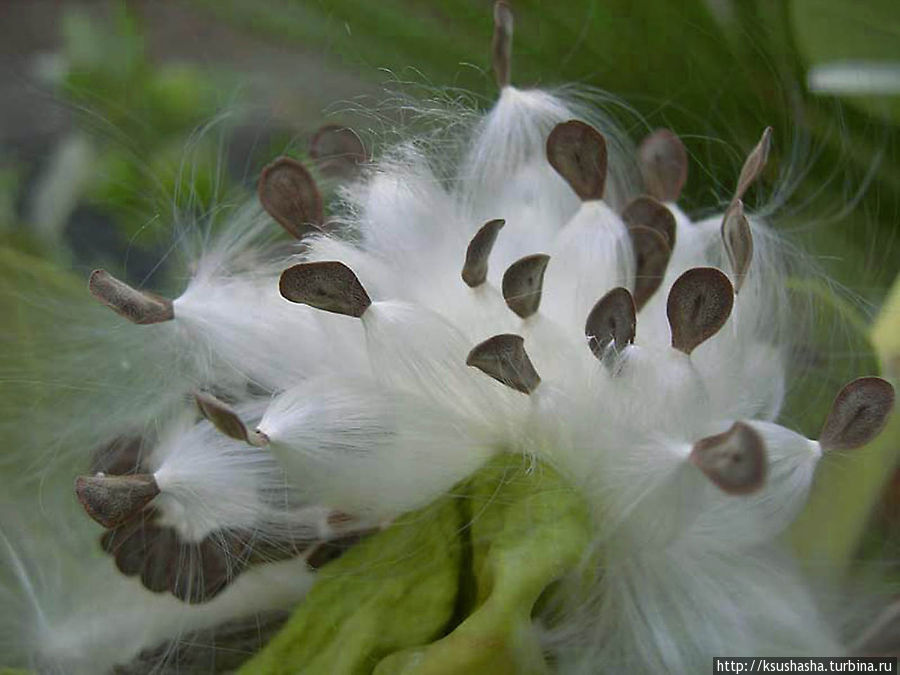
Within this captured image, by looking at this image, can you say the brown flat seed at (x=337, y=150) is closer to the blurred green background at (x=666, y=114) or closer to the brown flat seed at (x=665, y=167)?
the blurred green background at (x=666, y=114)

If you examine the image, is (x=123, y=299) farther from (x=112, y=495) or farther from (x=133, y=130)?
(x=133, y=130)

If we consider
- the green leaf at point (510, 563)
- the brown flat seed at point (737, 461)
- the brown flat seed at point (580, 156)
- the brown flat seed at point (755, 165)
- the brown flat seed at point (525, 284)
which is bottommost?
the green leaf at point (510, 563)

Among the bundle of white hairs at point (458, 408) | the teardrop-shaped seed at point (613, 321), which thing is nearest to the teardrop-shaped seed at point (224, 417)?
the bundle of white hairs at point (458, 408)

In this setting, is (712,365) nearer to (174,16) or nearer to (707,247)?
(707,247)

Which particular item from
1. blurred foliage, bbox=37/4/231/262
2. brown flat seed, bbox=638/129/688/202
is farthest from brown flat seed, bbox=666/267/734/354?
blurred foliage, bbox=37/4/231/262

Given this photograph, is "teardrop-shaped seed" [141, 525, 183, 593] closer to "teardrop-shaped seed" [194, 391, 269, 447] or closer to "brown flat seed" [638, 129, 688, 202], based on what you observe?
"teardrop-shaped seed" [194, 391, 269, 447]
